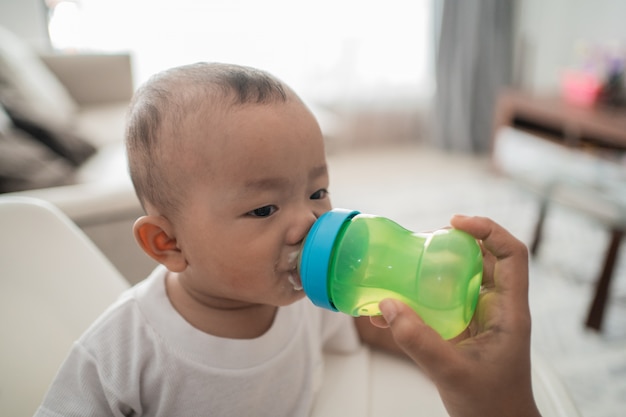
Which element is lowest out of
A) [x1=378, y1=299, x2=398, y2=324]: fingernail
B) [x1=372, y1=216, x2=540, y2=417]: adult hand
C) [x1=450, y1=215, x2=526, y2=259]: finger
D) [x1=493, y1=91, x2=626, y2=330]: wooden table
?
[x1=493, y1=91, x2=626, y2=330]: wooden table

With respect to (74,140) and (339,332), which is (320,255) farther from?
(74,140)

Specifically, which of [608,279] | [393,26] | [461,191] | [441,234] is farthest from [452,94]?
[441,234]

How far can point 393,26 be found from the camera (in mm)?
3543

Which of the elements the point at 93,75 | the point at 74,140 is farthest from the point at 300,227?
the point at 93,75

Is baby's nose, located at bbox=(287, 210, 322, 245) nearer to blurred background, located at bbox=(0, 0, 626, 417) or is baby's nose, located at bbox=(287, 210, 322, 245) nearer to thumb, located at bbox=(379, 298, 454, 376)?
thumb, located at bbox=(379, 298, 454, 376)

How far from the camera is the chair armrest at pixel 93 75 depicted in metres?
2.87

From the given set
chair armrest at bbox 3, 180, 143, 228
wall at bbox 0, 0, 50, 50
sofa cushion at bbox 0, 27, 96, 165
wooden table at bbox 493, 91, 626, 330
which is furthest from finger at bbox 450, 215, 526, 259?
wall at bbox 0, 0, 50, 50

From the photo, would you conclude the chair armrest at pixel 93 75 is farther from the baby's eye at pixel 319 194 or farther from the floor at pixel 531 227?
the baby's eye at pixel 319 194

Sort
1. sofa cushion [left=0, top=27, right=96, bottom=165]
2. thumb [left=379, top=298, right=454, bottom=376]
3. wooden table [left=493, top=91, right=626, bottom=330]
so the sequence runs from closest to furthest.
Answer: thumb [left=379, top=298, right=454, bottom=376], wooden table [left=493, top=91, right=626, bottom=330], sofa cushion [left=0, top=27, right=96, bottom=165]

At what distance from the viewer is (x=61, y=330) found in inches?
29.2

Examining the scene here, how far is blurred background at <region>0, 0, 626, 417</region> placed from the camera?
174 centimetres

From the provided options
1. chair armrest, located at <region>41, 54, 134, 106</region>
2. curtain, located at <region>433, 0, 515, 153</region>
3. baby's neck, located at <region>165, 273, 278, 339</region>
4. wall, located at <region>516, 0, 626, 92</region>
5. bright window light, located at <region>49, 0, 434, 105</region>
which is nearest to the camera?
baby's neck, located at <region>165, 273, 278, 339</region>

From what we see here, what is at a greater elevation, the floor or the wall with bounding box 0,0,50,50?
the wall with bounding box 0,0,50,50

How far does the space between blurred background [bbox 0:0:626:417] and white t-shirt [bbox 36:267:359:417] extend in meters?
0.53
